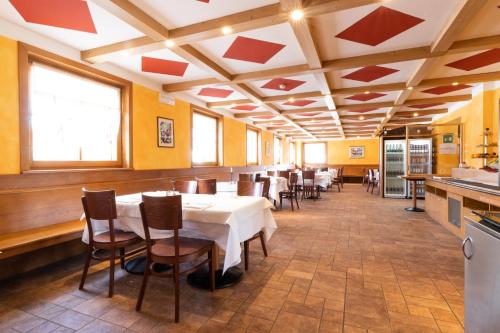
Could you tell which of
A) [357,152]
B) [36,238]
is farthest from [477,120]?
[357,152]

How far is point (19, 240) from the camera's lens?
2.37 meters

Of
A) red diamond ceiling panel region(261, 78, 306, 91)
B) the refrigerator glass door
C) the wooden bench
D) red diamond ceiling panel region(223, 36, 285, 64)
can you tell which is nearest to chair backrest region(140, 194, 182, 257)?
the wooden bench

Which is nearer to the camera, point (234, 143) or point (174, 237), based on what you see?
point (174, 237)

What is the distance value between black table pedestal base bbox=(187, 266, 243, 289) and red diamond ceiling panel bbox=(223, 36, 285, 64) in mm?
2608

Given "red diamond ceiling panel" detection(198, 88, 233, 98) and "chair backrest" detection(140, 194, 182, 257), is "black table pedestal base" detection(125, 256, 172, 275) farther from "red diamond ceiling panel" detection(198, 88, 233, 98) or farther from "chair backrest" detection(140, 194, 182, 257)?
"red diamond ceiling panel" detection(198, 88, 233, 98)

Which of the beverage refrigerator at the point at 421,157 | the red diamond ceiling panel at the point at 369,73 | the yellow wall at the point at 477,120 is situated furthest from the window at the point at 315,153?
the red diamond ceiling panel at the point at 369,73

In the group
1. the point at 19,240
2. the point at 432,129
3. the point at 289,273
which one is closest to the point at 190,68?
the point at 19,240

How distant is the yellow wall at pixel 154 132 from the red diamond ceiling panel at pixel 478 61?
15.2ft

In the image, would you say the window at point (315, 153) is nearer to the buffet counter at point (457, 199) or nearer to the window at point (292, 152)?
the window at point (292, 152)

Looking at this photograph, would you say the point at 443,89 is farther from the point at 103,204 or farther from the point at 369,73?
the point at 103,204

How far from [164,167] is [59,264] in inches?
87.2

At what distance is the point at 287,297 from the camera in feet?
7.11

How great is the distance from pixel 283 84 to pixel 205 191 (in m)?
2.43

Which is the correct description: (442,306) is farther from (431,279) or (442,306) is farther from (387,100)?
(387,100)
